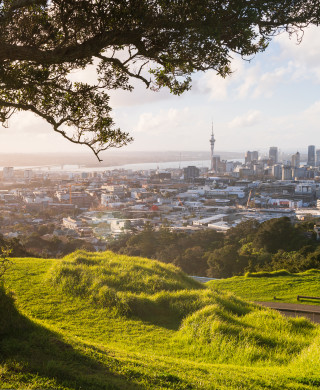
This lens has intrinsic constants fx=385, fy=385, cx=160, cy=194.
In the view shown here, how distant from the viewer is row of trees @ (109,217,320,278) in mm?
20469

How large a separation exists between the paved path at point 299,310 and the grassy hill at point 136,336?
152cm

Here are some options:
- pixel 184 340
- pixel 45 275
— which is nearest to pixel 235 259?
pixel 45 275

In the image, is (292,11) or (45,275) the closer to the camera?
(292,11)

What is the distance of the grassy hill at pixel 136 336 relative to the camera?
3531 millimetres

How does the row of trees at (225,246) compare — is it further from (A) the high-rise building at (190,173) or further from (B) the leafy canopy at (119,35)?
(A) the high-rise building at (190,173)

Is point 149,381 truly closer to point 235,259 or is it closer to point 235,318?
point 235,318

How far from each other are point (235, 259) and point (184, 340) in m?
16.1

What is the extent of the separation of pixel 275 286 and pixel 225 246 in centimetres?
1076

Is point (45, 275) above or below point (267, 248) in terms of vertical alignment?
above

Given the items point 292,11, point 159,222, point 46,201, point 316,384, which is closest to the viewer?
point 316,384

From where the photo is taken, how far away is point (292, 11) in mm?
4539

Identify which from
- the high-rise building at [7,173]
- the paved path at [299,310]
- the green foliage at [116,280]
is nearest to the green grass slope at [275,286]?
the paved path at [299,310]

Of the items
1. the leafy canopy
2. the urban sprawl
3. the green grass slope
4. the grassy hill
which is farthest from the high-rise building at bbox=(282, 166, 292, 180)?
the leafy canopy

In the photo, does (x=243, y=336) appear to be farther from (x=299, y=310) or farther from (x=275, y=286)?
(x=275, y=286)
